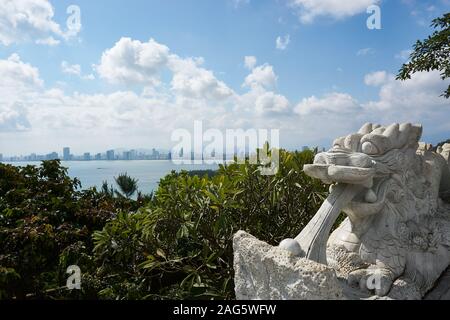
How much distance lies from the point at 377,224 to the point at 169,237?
225 centimetres

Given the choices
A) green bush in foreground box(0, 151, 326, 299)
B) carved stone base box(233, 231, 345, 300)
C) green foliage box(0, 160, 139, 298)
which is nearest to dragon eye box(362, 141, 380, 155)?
carved stone base box(233, 231, 345, 300)

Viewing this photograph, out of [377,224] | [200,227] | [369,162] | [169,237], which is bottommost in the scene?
[169,237]

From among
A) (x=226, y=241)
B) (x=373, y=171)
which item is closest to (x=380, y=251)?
(x=373, y=171)

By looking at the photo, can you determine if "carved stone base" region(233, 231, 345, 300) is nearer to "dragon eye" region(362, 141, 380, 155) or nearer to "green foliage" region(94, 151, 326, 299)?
"dragon eye" region(362, 141, 380, 155)

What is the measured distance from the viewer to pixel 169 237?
4336 mm

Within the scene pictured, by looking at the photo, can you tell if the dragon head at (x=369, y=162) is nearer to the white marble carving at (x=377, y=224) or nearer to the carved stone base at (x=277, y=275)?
the white marble carving at (x=377, y=224)

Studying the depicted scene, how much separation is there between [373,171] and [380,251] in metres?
0.53

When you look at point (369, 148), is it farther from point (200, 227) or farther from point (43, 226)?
point (43, 226)

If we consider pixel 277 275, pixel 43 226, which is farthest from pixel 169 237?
pixel 277 275

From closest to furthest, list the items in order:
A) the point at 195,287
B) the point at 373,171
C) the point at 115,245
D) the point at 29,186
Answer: the point at 373,171
the point at 195,287
the point at 115,245
the point at 29,186

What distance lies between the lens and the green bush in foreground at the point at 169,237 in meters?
4.17
